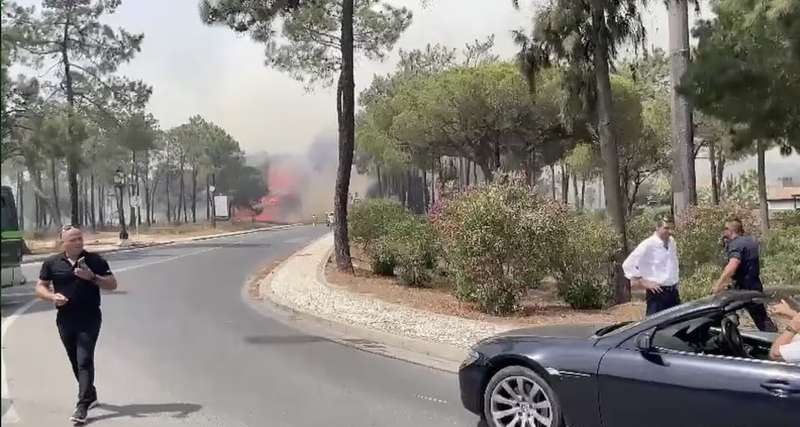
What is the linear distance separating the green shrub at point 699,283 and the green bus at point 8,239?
10423 mm

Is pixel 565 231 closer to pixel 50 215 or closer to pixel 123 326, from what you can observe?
pixel 123 326

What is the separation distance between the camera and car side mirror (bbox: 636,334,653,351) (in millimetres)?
4785

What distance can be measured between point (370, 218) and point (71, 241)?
16.5 m

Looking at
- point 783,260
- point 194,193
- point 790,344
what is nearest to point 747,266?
point 790,344

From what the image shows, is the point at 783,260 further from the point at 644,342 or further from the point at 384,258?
the point at 644,342

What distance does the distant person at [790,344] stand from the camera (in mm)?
4453

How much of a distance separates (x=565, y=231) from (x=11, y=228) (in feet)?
33.7

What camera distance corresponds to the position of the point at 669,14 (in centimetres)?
1711

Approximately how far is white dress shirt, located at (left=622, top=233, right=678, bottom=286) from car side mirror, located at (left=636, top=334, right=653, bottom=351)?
3.35 m

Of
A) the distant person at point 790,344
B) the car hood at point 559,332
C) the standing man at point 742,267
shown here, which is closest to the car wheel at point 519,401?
the car hood at point 559,332

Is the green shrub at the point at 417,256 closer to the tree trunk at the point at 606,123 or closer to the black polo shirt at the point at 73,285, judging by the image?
the tree trunk at the point at 606,123

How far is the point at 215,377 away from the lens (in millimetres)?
7652

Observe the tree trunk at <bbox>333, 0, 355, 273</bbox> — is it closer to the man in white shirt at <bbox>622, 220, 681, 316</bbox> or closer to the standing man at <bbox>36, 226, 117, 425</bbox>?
→ the man in white shirt at <bbox>622, 220, 681, 316</bbox>

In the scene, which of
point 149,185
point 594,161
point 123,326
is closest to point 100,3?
point 123,326
